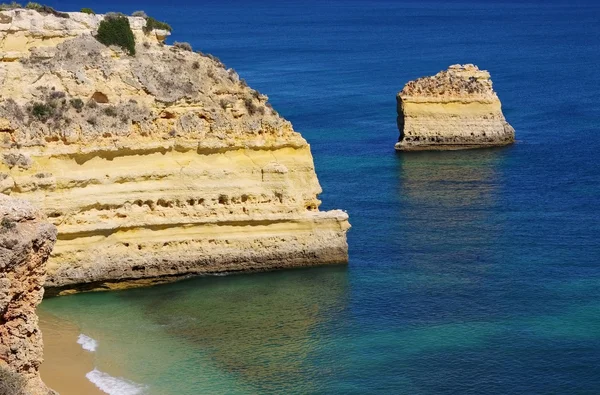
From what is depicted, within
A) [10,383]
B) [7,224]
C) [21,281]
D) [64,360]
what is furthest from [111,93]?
[10,383]

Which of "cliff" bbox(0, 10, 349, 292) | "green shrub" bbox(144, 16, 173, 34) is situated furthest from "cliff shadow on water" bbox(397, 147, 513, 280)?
"green shrub" bbox(144, 16, 173, 34)

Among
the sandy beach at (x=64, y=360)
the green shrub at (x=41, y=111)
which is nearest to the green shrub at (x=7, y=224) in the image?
the sandy beach at (x=64, y=360)

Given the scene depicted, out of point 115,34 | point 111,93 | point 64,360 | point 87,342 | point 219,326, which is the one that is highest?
point 115,34

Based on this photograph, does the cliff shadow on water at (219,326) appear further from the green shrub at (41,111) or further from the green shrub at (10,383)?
the green shrub at (10,383)

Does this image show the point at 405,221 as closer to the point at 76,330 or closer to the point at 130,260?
the point at 130,260

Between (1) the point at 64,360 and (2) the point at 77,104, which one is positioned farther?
(2) the point at 77,104

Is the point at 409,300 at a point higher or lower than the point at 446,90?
lower

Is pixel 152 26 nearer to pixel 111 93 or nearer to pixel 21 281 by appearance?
pixel 111 93
